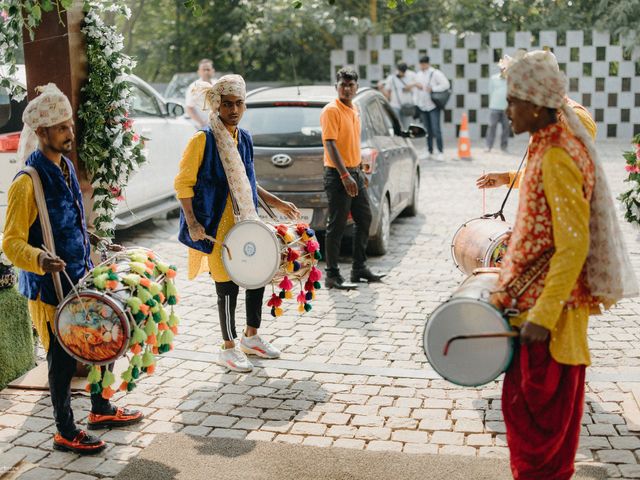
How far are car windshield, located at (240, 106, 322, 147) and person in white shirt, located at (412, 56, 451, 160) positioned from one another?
342 inches

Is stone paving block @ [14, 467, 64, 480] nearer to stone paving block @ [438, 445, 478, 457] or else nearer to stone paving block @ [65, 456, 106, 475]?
stone paving block @ [65, 456, 106, 475]

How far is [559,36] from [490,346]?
19.0 m

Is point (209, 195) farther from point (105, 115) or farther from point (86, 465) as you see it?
point (86, 465)

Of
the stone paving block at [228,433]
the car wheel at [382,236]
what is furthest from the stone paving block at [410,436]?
the car wheel at [382,236]

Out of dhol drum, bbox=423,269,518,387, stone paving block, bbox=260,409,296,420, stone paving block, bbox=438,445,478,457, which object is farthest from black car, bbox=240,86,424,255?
dhol drum, bbox=423,269,518,387

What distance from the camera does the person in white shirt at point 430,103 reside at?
58.3ft

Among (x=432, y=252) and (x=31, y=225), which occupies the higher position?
(x=31, y=225)

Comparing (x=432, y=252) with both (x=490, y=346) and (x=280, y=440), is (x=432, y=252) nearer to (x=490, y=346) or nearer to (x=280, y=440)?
(x=280, y=440)

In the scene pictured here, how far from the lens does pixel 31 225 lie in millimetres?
4562

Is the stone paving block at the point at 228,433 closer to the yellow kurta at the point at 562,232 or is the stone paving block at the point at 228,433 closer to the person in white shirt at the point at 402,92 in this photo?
the yellow kurta at the point at 562,232

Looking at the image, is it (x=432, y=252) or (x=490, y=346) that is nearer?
(x=490, y=346)

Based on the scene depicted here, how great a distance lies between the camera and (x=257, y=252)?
578 centimetres

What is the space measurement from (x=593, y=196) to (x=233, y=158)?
112 inches

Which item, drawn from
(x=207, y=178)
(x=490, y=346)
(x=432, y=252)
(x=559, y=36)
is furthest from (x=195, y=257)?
(x=559, y=36)
